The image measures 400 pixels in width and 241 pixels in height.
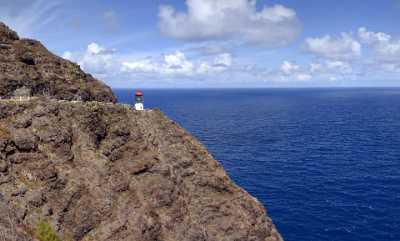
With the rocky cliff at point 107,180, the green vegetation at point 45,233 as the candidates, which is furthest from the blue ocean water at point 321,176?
the green vegetation at point 45,233

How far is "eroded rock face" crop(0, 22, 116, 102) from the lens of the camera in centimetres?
6031

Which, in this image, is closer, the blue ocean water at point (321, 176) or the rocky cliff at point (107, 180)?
the rocky cliff at point (107, 180)

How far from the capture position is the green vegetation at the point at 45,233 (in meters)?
43.1

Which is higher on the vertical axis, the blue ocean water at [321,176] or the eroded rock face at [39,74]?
the eroded rock face at [39,74]

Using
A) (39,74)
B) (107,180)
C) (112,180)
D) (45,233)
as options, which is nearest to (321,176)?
(112,180)

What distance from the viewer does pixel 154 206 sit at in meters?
56.1

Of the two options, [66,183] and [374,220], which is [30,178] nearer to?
[66,183]

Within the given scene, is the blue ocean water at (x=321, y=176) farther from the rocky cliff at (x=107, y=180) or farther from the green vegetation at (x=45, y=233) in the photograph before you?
the green vegetation at (x=45, y=233)

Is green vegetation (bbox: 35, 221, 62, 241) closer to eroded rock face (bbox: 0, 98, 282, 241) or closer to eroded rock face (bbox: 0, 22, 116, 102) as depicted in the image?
eroded rock face (bbox: 0, 98, 282, 241)

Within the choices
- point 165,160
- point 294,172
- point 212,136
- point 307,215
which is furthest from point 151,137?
point 212,136

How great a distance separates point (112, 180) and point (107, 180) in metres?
0.78

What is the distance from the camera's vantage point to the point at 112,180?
52.8 m

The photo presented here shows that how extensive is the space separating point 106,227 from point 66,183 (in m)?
7.46

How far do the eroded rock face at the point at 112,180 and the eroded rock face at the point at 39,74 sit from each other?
10.7m
